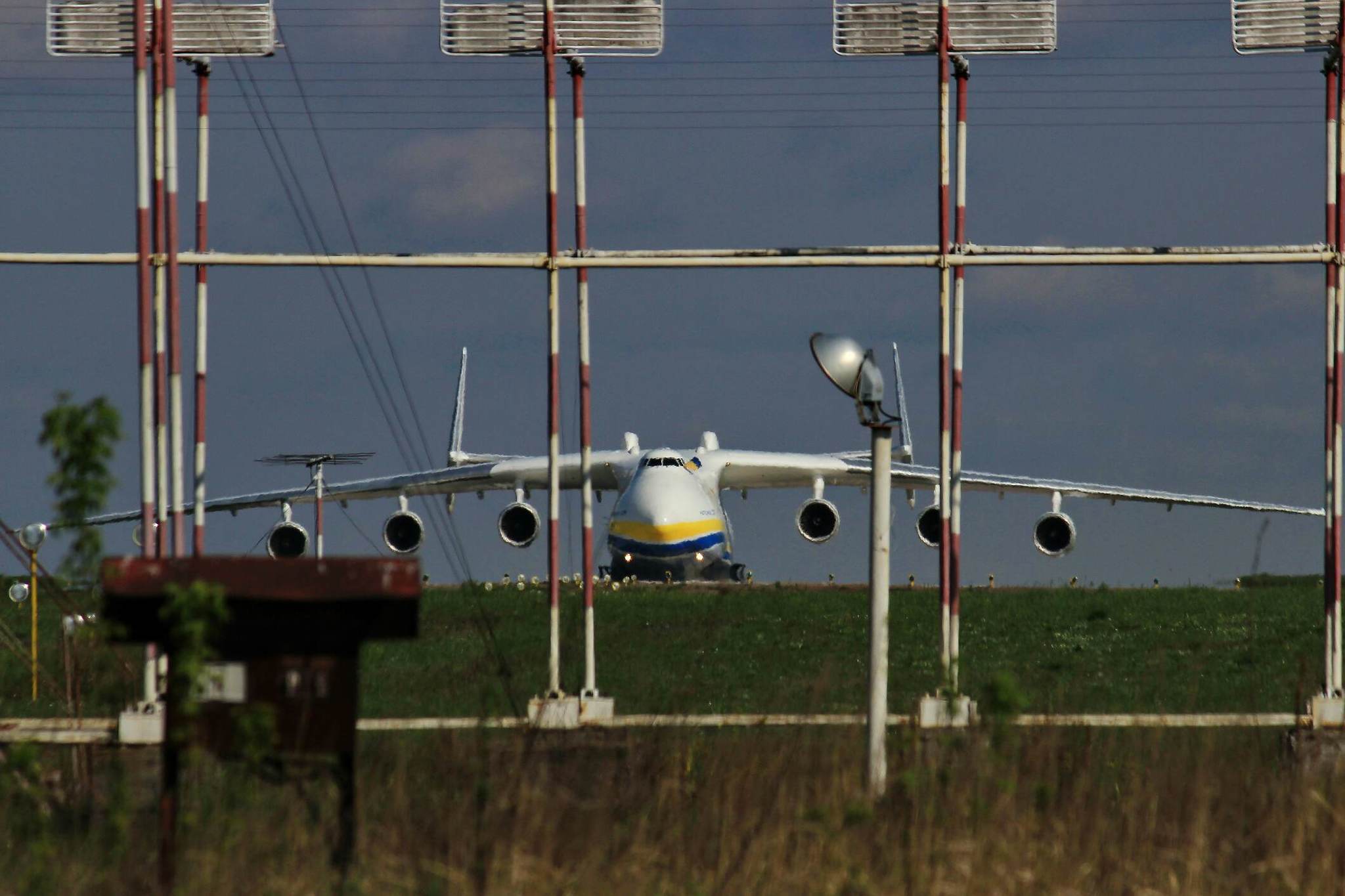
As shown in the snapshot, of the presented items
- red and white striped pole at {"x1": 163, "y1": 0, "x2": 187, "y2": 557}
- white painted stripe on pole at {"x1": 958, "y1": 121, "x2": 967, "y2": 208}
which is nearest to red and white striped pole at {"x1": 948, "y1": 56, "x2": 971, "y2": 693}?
white painted stripe on pole at {"x1": 958, "y1": 121, "x2": 967, "y2": 208}

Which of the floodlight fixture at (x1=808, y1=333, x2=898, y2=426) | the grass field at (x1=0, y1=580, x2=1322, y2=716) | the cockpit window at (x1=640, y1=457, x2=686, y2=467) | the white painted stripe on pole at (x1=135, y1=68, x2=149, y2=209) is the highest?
the white painted stripe on pole at (x1=135, y1=68, x2=149, y2=209)

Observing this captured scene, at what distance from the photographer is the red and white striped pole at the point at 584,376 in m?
12.0

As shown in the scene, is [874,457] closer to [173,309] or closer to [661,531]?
[173,309]

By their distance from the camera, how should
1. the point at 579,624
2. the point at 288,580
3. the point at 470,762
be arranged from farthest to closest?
the point at 579,624 → the point at 470,762 → the point at 288,580

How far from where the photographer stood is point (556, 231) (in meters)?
12.1

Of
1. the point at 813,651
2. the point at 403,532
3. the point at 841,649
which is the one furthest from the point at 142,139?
the point at 403,532

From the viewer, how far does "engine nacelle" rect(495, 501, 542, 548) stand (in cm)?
2968

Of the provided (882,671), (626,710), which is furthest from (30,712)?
(882,671)

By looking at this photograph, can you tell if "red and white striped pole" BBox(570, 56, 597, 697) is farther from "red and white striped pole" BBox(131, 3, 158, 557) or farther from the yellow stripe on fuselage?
the yellow stripe on fuselage

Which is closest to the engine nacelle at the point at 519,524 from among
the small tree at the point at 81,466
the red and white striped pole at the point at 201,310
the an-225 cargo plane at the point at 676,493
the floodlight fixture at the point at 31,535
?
the an-225 cargo plane at the point at 676,493

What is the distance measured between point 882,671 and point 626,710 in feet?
21.4

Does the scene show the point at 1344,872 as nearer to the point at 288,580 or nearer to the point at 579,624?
the point at 288,580

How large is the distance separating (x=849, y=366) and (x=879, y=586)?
3.67 ft

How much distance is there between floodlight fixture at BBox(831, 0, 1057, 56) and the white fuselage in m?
24.9
